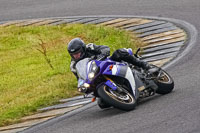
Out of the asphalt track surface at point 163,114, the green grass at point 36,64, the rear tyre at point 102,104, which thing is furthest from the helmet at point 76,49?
the green grass at point 36,64

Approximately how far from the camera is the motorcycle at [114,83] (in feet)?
26.8

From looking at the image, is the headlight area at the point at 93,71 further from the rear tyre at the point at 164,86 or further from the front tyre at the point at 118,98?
the rear tyre at the point at 164,86

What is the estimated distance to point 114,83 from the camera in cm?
834

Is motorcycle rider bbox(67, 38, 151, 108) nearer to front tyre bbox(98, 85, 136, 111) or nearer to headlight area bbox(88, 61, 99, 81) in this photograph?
headlight area bbox(88, 61, 99, 81)

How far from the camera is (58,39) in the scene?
46.8ft

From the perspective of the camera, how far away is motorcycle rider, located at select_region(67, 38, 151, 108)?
8.56m

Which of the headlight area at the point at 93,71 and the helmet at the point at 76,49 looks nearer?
the headlight area at the point at 93,71

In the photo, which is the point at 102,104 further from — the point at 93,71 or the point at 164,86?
the point at 164,86

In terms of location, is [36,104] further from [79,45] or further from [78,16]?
[78,16]

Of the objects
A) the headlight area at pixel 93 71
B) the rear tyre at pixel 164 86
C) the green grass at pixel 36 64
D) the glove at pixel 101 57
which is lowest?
the green grass at pixel 36 64

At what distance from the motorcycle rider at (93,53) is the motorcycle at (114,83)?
98 millimetres

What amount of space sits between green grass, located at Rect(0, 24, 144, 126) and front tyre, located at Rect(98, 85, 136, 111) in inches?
70.4

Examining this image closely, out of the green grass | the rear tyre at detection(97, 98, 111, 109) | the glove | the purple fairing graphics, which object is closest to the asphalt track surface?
the rear tyre at detection(97, 98, 111, 109)

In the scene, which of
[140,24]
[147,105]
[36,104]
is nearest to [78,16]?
[140,24]
